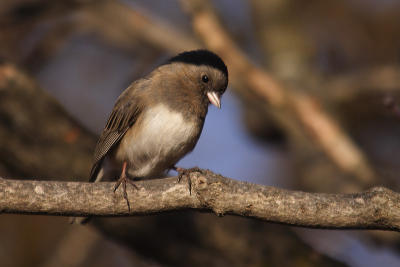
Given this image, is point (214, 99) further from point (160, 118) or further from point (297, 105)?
point (297, 105)

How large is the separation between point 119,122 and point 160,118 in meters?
0.37

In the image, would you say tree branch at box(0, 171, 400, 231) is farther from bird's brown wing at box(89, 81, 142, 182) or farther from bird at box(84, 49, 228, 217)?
bird's brown wing at box(89, 81, 142, 182)

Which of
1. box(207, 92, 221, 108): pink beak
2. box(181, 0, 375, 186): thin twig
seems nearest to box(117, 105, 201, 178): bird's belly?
box(207, 92, 221, 108): pink beak

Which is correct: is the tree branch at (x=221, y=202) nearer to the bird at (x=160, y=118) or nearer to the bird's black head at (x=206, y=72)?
the bird at (x=160, y=118)

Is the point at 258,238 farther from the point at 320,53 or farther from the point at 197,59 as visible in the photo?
the point at 320,53

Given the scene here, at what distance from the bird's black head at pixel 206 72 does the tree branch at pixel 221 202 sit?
122 cm

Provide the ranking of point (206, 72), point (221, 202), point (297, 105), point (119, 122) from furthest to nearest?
point (297, 105), point (206, 72), point (119, 122), point (221, 202)

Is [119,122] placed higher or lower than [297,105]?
lower

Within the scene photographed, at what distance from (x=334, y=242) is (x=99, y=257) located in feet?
7.79

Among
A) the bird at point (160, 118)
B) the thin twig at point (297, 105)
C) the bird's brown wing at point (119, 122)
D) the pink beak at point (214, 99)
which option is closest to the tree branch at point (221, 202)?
the bird at point (160, 118)

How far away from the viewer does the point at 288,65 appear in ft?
19.5

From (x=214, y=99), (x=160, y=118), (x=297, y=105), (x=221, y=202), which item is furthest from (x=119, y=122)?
(x=297, y=105)

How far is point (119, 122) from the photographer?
3.46 metres

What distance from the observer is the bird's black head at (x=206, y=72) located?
3.54 m
